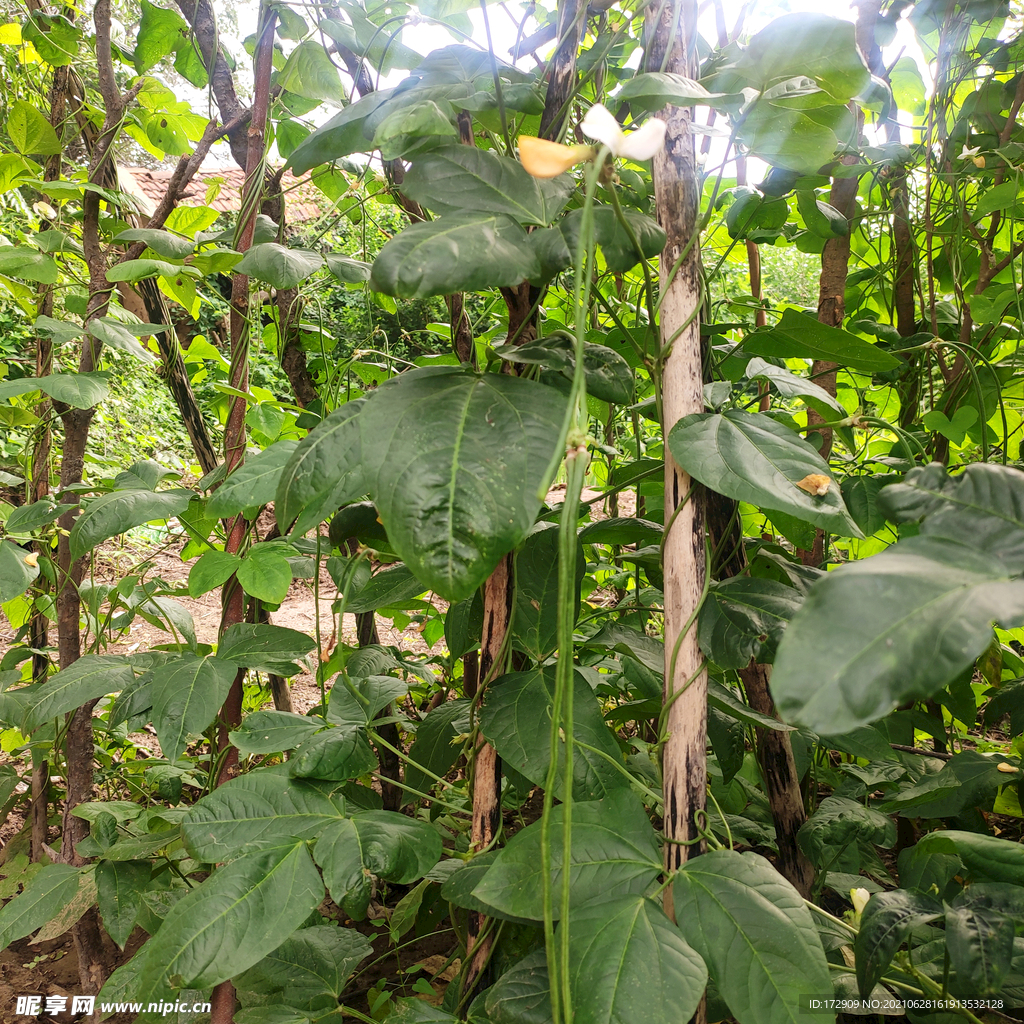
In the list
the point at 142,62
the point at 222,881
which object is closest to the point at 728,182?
A: the point at 142,62

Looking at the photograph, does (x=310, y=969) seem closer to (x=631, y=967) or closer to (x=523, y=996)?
(x=523, y=996)

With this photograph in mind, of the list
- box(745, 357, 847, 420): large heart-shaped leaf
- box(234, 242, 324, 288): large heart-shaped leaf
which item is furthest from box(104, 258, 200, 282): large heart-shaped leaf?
box(745, 357, 847, 420): large heart-shaped leaf

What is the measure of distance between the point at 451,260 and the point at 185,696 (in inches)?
28.9

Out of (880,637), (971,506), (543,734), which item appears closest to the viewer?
(880,637)

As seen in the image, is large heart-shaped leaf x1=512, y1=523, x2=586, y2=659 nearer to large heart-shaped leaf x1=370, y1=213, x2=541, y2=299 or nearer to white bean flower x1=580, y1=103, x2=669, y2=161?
large heart-shaped leaf x1=370, y1=213, x2=541, y2=299

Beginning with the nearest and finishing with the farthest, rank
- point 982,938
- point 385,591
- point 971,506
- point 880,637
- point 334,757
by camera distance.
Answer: point 880,637, point 971,506, point 982,938, point 334,757, point 385,591

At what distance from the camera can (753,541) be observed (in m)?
0.94

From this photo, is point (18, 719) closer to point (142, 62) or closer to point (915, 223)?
point (142, 62)

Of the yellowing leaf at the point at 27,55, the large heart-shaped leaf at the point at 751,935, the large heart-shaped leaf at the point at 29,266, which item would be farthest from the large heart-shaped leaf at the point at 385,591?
the yellowing leaf at the point at 27,55

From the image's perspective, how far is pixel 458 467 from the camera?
52cm

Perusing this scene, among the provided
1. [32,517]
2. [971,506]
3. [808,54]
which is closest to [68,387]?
[32,517]

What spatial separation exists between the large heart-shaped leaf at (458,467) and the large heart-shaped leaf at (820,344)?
0.42 metres

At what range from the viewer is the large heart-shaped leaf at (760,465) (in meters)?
0.60

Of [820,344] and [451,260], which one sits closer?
[451,260]
